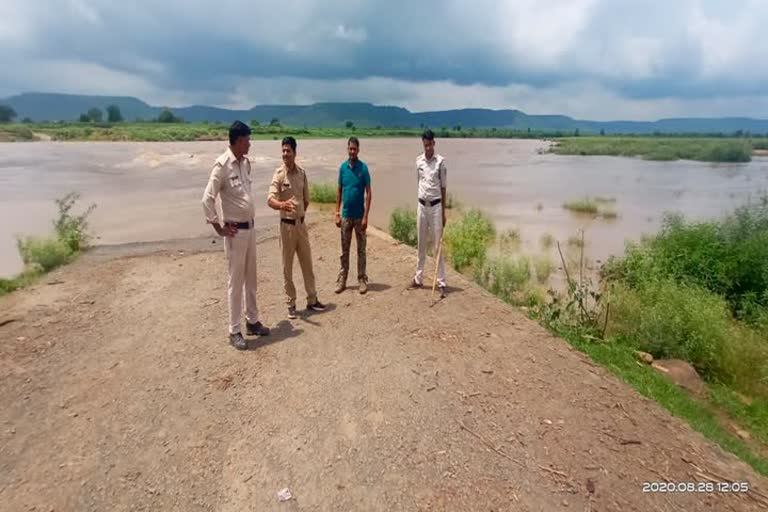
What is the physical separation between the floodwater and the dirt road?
820 cm

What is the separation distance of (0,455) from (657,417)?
4795mm

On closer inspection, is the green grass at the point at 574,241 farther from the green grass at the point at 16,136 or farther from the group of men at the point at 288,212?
the green grass at the point at 16,136

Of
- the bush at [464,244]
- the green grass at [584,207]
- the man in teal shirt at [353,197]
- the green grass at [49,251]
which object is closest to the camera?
the man in teal shirt at [353,197]

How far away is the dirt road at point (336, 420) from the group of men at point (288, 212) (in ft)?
1.53

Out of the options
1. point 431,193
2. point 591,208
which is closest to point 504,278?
point 431,193

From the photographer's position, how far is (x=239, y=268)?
14.7 ft

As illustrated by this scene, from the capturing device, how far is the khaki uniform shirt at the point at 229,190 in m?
4.20

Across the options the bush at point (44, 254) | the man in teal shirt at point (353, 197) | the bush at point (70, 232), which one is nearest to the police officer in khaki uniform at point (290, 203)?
the man in teal shirt at point (353, 197)

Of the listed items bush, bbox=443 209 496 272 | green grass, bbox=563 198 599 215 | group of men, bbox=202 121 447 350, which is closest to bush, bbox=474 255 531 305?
bush, bbox=443 209 496 272

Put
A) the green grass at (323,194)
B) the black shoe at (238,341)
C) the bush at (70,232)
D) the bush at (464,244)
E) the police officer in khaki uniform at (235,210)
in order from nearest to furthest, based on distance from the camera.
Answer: the police officer in khaki uniform at (235,210)
the black shoe at (238,341)
the bush at (70,232)
the bush at (464,244)
the green grass at (323,194)

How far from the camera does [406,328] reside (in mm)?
5109

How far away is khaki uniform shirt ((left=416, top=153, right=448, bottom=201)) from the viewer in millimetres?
5664

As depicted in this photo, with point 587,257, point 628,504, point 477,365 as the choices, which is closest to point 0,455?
point 477,365

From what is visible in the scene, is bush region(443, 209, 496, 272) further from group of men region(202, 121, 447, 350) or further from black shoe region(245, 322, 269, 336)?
black shoe region(245, 322, 269, 336)
